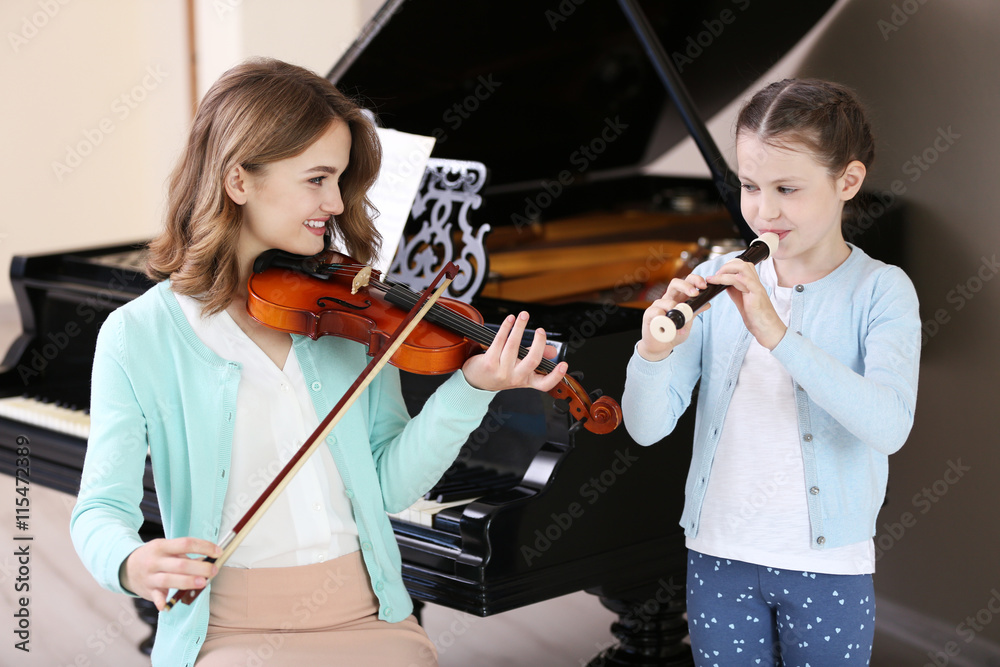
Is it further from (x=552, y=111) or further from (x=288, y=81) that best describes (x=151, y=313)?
(x=552, y=111)

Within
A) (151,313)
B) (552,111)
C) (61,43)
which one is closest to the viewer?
(151,313)

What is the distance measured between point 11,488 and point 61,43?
410 cm

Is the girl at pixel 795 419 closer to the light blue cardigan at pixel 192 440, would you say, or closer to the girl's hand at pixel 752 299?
the girl's hand at pixel 752 299

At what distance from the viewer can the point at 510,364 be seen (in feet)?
4.63

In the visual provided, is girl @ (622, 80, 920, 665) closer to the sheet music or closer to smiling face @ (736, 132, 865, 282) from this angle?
smiling face @ (736, 132, 865, 282)

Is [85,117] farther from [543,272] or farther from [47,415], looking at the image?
[543,272]

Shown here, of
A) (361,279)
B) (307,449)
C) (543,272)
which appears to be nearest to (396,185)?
(543,272)

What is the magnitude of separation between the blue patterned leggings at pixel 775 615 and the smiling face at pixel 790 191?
0.47 m

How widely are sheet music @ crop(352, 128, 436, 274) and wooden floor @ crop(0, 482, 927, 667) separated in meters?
1.31

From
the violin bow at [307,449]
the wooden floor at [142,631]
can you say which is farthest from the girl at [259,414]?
the wooden floor at [142,631]

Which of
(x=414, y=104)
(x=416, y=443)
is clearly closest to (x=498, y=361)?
(x=416, y=443)

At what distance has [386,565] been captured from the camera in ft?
4.98

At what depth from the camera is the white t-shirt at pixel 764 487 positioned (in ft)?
4.86

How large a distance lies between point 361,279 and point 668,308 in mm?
494
